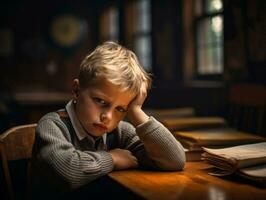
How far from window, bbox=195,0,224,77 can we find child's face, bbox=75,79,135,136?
2451 millimetres

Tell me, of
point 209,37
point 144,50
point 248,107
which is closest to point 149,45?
point 144,50

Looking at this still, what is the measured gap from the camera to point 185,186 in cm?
114

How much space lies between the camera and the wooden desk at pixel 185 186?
104cm

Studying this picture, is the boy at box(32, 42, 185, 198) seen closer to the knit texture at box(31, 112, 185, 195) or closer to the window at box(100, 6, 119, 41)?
the knit texture at box(31, 112, 185, 195)

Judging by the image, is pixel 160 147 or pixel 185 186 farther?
pixel 160 147

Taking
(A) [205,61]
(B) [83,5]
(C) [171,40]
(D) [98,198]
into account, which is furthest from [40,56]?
(D) [98,198]

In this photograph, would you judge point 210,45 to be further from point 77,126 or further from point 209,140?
point 77,126

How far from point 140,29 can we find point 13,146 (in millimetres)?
5248

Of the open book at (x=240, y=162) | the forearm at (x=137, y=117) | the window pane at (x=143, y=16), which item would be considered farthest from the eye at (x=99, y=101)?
the window pane at (x=143, y=16)

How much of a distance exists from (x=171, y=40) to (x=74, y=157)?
350cm

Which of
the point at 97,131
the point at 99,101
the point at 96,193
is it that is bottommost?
the point at 96,193

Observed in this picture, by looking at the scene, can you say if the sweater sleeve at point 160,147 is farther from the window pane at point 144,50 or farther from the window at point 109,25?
the window at point 109,25

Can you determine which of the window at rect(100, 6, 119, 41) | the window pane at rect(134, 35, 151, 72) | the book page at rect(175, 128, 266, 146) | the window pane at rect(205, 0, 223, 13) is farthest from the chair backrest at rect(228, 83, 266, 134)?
the window at rect(100, 6, 119, 41)

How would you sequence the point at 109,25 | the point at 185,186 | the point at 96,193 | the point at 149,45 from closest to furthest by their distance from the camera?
the point at 185,186 < the point at 96,193 < the point at 149,45 < the point at 109,25
